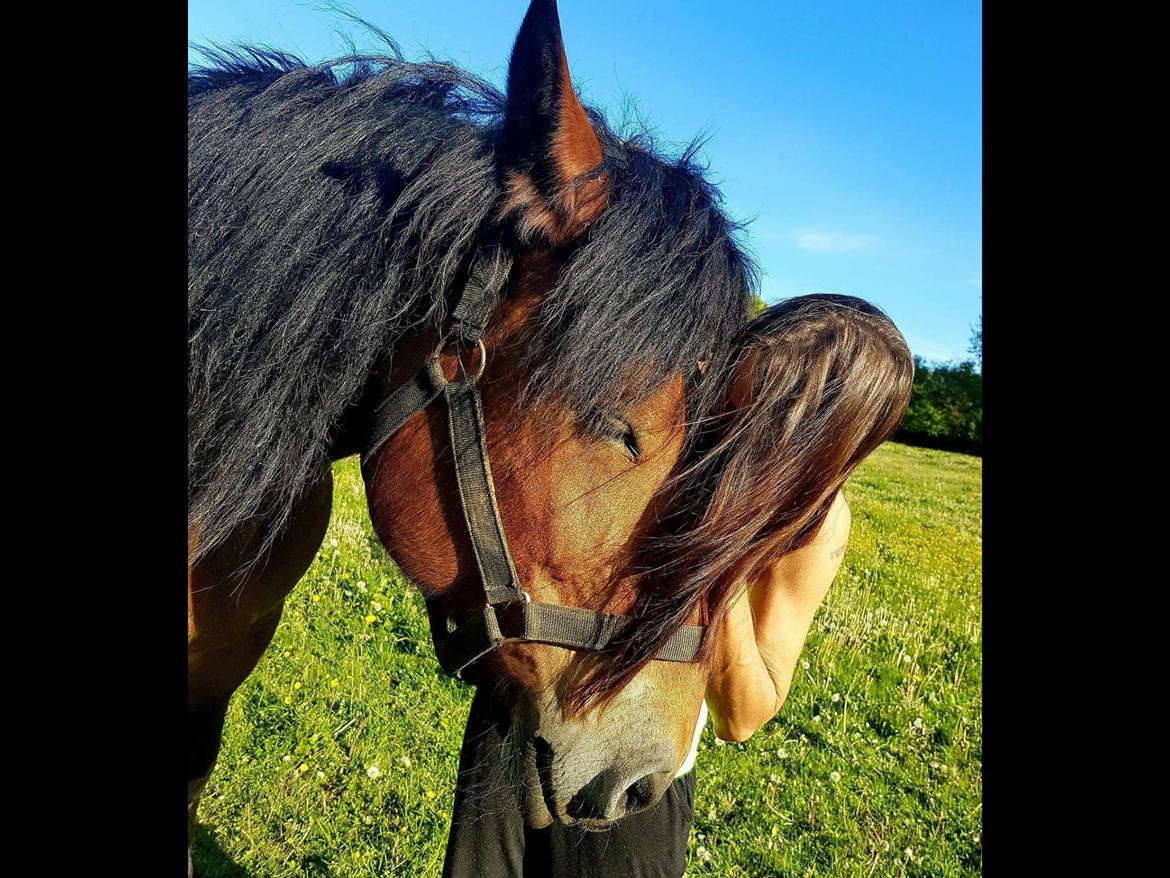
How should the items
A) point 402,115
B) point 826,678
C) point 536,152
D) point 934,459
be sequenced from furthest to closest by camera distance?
point 934,459 < point 826,678 < point 402,115 < point 536,152

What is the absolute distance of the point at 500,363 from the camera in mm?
1449

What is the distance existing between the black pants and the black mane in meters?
0.97

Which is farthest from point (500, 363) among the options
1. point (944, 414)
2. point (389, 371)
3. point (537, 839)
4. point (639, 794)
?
point (944, 414)

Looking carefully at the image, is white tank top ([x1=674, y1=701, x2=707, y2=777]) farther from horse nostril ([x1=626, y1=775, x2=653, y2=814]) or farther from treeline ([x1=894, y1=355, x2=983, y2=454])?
treeline ([x1=894, y1=355, x2=983, y2=454])

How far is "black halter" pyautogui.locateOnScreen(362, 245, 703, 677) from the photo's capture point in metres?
1.37

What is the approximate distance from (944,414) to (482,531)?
2587 cm

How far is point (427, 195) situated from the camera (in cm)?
143

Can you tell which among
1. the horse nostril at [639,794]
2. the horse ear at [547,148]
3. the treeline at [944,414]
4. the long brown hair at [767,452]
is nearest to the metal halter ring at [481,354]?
the horse ear at [547,148]

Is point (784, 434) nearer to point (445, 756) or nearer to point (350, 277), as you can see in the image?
point (350, 277)

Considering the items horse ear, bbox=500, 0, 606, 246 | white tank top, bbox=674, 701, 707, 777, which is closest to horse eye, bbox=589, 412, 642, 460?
horse ear, bbox=500, 0, 606, 246
